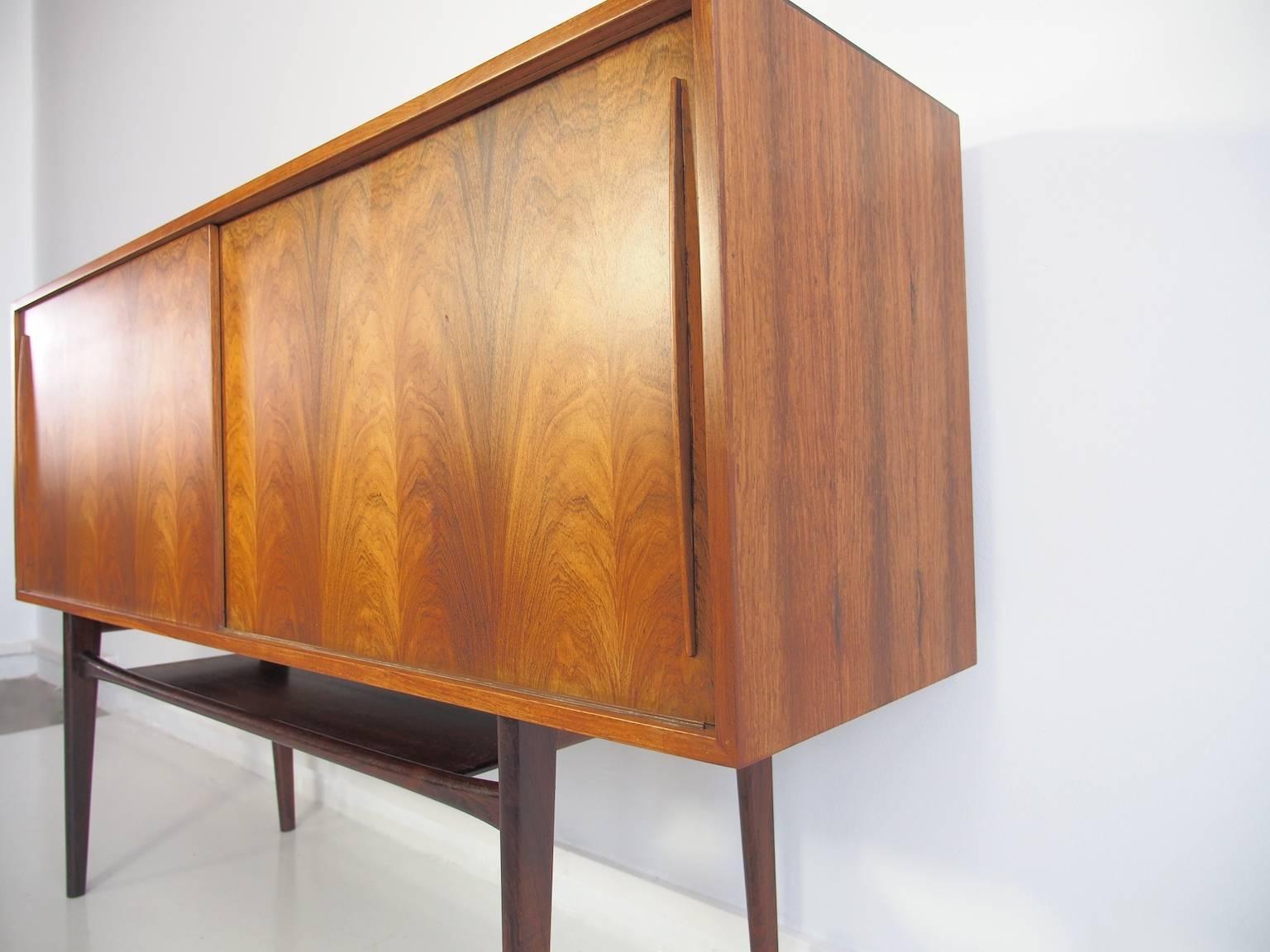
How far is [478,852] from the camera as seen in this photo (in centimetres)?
186

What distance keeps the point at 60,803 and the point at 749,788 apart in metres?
2.15

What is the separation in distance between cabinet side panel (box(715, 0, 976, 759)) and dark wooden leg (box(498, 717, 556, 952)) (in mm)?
296

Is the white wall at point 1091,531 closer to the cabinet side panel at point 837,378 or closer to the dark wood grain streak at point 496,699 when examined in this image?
the cabinet side panel at point 837,378

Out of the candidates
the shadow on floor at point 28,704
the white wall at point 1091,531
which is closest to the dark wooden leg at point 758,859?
the white wall at point 1091,531

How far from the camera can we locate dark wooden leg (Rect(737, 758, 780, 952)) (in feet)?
3.80

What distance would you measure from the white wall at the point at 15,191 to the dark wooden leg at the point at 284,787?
8.64 ft

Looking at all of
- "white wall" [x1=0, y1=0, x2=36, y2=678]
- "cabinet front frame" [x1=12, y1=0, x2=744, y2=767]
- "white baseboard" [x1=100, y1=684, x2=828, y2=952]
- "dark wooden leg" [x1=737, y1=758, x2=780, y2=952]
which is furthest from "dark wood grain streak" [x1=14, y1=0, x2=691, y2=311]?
"white wall" [x1=0, y1=0, x2=36, y2=678]

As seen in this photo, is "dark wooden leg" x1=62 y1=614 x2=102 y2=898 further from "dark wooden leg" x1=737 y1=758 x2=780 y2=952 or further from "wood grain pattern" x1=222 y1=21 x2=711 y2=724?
"dark wooden leg" x1=737 y1=758 x2=780 y2=952

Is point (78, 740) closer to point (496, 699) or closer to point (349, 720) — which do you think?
point (349, 720)

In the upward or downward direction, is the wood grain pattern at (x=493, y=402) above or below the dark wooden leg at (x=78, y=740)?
above

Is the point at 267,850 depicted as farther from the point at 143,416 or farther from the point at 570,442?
the point at 570,442

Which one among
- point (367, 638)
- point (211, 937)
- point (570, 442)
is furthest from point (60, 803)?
point (570, 442)

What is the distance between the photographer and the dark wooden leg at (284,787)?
207 centimetres

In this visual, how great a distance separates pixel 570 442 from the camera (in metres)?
0.83
